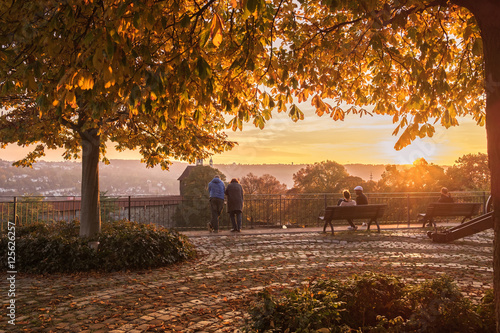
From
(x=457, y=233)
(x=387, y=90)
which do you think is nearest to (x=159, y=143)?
(x=387, y=90)

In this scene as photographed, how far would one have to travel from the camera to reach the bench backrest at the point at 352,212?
40.4 feet

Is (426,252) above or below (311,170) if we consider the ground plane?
below

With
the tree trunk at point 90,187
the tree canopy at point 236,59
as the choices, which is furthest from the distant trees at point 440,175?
the tree trunk at point 90,187

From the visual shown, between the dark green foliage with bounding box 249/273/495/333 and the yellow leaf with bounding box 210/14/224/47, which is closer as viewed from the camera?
the yellow leaf with bounding box 210/14/224/47

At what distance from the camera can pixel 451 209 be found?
13.1 metres

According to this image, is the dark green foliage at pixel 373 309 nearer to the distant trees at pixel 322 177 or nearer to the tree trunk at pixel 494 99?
the tree trunk at pixel 494 99

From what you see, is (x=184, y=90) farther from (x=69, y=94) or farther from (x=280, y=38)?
(x=280, y=38)

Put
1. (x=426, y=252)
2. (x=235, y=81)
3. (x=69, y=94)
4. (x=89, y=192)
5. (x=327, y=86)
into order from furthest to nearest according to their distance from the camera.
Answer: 1. (x=89, y=192)
2. (x=426, y=252)
3. (x=327, y=86)
4. (x=235, y=81)
5. (x=69, y=94)

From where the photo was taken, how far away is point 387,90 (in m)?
7.23

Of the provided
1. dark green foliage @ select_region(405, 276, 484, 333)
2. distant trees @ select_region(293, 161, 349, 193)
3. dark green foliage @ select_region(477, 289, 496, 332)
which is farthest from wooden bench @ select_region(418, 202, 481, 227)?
distant trees @ select_region(293, 161, 349, 193)

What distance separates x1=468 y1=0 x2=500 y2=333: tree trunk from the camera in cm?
314

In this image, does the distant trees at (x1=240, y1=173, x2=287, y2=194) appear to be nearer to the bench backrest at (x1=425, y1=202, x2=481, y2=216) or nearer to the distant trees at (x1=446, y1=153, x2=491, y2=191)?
the distant trees at (x1=446, y1=153, x2=491, y2=191)

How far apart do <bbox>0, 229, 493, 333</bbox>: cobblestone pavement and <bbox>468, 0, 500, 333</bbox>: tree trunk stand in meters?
2.43

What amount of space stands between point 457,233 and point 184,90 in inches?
373
